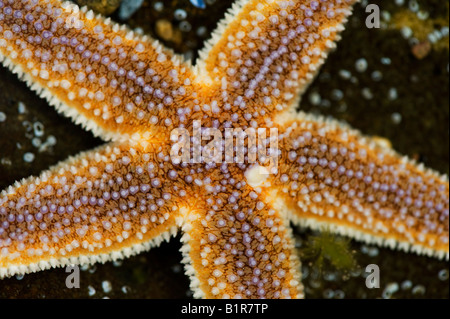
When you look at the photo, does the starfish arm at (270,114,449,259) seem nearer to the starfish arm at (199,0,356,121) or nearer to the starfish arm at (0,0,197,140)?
the starfish arm at (199,0,356,121)

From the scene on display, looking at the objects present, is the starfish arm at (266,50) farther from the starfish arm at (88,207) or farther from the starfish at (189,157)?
the starfish arm at (88,207)

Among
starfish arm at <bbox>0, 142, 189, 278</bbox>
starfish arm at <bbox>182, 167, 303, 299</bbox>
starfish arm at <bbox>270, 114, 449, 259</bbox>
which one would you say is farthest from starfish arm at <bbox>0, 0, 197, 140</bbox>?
starfish arm at <bbox>270, 114, 449, 259</bbox>

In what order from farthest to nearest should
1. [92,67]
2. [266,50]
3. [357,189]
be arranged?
[357,189]
[266,50]
[92,67]

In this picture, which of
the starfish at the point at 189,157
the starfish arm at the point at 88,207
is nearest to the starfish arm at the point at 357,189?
the starfish at the point at 189,157

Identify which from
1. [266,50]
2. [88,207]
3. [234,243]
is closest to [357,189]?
[234,243]

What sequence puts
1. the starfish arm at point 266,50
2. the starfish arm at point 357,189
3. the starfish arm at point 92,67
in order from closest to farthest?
the starfish arm at point 92,67, the starfish arm at point 266,50, the starfish arm at point 357,189

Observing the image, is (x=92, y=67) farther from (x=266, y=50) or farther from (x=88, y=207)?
(x=266, y=50)
